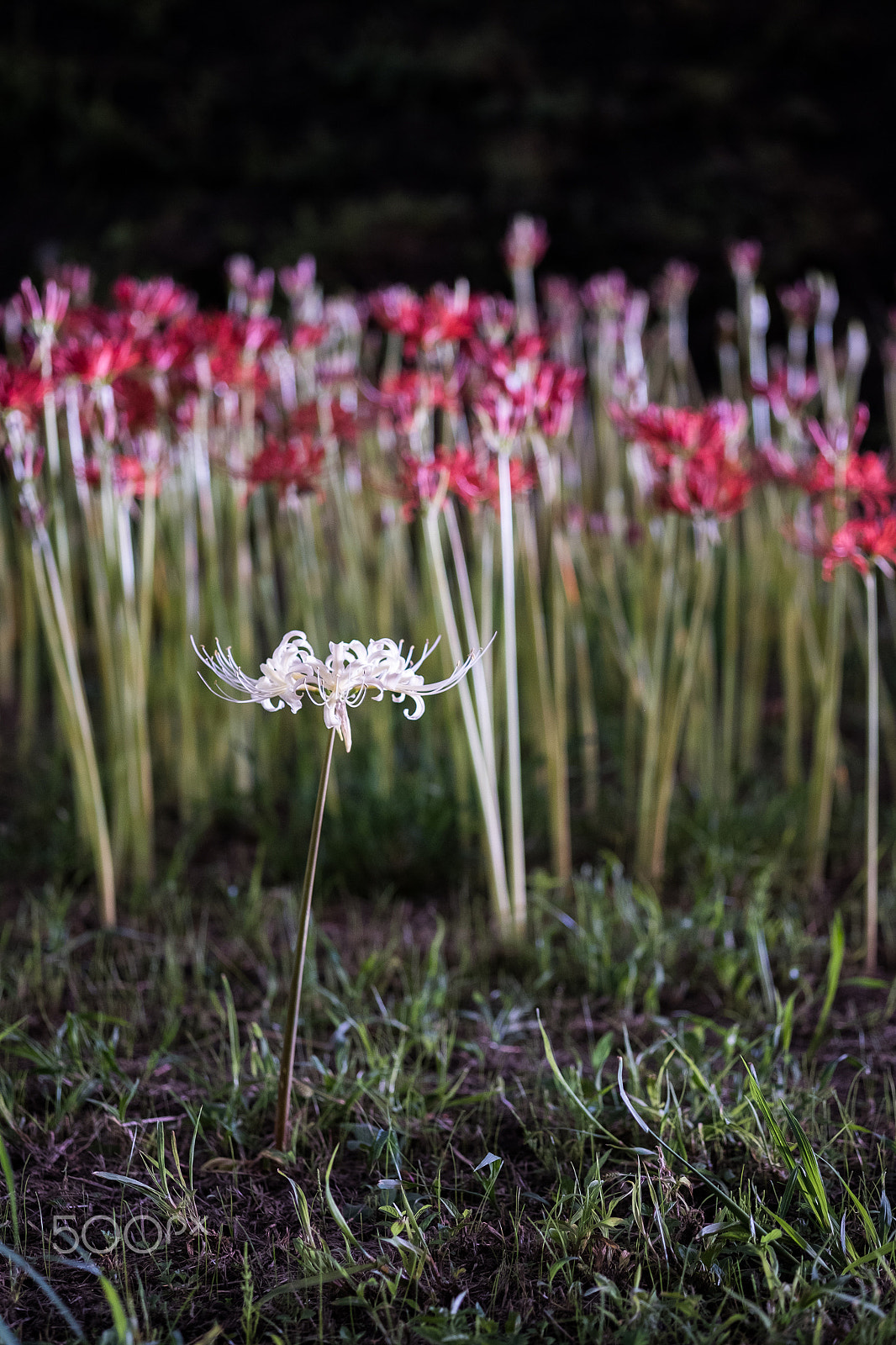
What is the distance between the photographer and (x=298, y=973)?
1.05 meters

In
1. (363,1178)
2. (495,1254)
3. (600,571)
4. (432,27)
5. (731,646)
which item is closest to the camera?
(495,1254)

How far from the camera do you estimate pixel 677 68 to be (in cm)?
604

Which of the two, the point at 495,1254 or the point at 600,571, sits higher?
the point at 600,571

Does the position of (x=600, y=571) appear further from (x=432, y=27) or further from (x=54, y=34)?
(x=54, y=34)

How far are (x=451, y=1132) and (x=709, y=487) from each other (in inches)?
36.8

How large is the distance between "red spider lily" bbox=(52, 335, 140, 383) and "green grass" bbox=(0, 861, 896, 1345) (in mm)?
782

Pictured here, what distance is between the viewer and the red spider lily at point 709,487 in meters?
1.64

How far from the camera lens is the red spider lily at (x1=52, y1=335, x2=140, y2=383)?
5.22ft

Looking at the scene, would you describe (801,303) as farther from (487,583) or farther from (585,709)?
(487,583)

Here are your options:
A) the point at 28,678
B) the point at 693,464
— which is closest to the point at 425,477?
the point at 693,464

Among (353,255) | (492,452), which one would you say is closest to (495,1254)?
(492,452)

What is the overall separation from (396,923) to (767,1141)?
697 mm

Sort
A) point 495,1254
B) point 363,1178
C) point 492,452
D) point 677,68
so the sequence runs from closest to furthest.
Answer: point 495,1254, point 363,1178, point 492,452, point 677,68

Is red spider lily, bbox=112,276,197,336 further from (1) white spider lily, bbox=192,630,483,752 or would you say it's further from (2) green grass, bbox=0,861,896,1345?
(1) white spider lily, bbox=192,630,483,752
